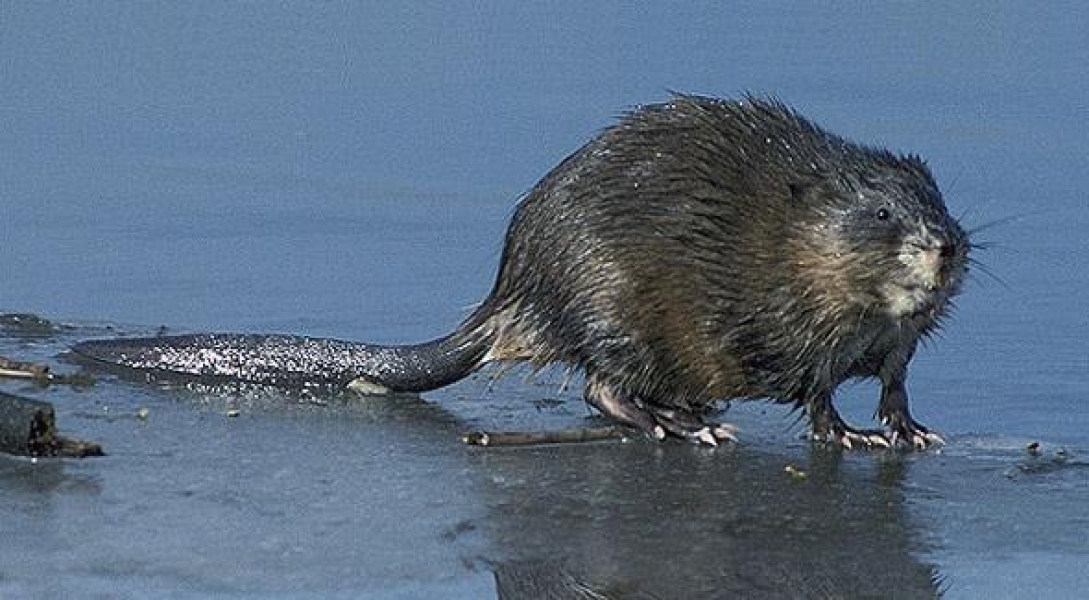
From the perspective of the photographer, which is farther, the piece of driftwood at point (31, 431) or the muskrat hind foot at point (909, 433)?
the muskrat hind foot at point (909, 433)

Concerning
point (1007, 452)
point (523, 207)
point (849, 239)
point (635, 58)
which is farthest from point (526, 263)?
point (635, 58)

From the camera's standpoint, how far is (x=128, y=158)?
30.0 feet

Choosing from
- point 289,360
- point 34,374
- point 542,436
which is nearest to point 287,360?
point 289,360

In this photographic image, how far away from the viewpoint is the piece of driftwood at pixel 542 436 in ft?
19.6

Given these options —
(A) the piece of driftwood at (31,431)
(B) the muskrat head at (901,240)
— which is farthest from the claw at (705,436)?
(A) the piece of driftwood at (31,431)

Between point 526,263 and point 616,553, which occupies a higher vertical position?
point 526,263

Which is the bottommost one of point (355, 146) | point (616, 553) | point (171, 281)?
point (616, 553)

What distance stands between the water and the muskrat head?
0.37 metres

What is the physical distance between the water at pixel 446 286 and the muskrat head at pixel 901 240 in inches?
14.4

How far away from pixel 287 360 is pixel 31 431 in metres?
1.08

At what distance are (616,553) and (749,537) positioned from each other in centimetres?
31

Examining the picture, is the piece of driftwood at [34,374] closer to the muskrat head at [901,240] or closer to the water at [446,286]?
the water at [446,286]

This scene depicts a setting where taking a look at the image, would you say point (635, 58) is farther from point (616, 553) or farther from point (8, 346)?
point (616, 553)

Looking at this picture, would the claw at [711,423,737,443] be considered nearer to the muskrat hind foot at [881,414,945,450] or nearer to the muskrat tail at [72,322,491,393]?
the muskrat hind foot at [881,414,945,450]
